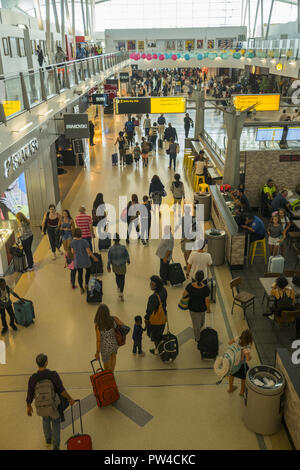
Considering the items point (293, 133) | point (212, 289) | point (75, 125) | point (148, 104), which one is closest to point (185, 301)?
point (212, 289)

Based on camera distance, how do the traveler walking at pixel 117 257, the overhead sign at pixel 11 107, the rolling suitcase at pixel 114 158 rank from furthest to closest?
the rolling suitcase at pixel 114 158 < the traveler walking at pixel 117 257 < the overhead sign at pixel 11 107

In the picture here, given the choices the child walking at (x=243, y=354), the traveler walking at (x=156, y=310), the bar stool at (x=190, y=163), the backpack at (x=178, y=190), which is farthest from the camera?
the bar stool at (x=190, y=163)

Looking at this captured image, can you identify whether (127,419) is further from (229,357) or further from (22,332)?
(22,332)

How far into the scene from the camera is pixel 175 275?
8.70 m

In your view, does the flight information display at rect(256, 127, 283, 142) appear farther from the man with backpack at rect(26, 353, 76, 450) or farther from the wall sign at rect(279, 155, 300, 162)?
the man with backpack at rect(26, 353, 76, 450)

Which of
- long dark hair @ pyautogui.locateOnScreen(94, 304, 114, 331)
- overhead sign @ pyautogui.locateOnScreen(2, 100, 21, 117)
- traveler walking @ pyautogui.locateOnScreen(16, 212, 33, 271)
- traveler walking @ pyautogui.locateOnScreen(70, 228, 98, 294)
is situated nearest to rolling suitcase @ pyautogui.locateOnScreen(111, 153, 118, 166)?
traveler walking @ pyautogui.locateOnScreen(16, 212, 33, 271)

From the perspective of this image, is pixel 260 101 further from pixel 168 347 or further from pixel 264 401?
pixel 264 401

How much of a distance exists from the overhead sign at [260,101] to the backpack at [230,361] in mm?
13528

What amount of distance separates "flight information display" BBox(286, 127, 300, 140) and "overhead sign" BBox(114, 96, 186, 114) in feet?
17.0

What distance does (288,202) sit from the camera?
10.9 metres

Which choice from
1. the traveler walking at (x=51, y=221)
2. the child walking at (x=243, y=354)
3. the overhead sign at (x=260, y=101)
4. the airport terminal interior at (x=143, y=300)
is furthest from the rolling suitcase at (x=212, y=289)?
the overhead sign at (x=260, y=101)

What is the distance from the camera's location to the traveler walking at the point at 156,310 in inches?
242

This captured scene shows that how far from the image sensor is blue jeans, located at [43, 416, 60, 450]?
484cm

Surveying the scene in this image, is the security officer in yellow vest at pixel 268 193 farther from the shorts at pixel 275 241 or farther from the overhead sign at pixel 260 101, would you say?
the overhead sign at pixel 260 101
